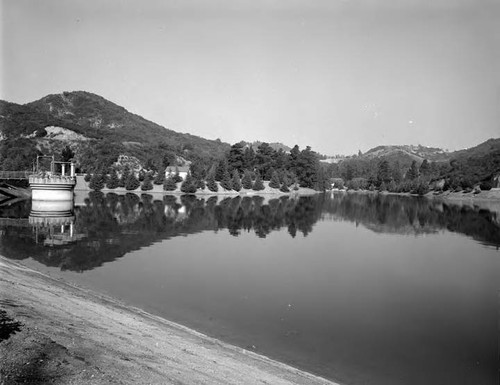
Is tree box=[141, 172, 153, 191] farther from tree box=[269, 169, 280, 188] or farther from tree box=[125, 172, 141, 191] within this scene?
tree box=[269, 169, 280, 188]

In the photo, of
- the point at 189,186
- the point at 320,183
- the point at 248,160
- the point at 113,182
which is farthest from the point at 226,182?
the point at 320,183

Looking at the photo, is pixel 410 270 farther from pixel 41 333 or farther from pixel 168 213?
pixel 168 213

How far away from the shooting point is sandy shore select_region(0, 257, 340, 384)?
970cm

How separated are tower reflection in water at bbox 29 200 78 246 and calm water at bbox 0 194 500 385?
1.09 feet

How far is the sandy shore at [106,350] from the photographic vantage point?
9695 mm

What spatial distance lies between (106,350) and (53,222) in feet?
156

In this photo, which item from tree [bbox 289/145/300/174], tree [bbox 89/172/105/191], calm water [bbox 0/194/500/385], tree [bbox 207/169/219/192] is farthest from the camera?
tree [bbox 289/145/300/174]

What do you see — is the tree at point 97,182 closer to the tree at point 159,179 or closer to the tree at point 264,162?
the tree at point 159,179

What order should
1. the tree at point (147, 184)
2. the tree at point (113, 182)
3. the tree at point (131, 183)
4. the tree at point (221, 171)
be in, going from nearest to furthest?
1. the tree at point (147, 184)
2. the tree at point (131, 183)
3. the tree at point (113, 182)
4. the tree at point (221, 171)

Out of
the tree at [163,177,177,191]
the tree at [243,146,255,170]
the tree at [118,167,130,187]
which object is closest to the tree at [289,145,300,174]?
the tree at [243,146,255,170]

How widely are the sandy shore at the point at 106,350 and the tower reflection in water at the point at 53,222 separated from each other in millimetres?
23634

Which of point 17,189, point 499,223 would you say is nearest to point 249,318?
point 499,223

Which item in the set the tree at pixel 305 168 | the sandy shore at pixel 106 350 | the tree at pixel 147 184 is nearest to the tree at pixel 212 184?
the tree at pixel 147 184

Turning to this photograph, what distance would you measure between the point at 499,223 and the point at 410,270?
47.8 meters
